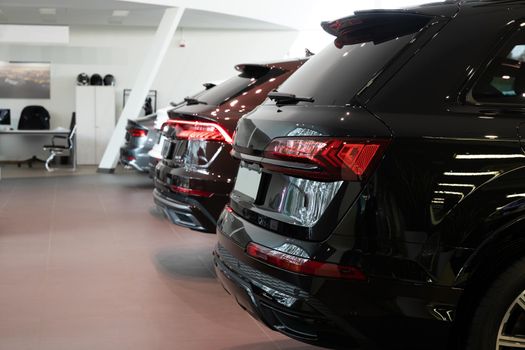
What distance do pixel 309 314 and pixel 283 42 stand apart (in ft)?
45.7

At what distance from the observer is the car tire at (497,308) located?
7.60ft

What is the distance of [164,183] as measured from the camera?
192 inches

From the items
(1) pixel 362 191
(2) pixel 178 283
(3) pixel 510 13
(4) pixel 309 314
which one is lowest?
(2) pixel 178 283

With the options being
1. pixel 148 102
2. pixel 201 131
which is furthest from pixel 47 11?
pixel 201 131

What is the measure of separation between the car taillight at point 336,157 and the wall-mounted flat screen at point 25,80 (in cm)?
1368

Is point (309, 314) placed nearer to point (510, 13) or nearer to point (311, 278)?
point (311, 278)

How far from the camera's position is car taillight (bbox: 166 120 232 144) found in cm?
460

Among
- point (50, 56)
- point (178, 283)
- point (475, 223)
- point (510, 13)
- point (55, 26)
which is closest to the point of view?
point (475, 223)

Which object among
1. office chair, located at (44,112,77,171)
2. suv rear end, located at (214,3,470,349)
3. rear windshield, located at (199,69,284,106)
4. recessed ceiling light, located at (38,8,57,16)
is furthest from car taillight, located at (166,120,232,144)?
office chair, located at (44,112,77,171)

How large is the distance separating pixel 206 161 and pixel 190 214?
0.37 metres

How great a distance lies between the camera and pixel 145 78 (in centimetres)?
A: 1250

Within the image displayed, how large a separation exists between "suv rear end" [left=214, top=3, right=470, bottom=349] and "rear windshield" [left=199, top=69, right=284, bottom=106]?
250cm

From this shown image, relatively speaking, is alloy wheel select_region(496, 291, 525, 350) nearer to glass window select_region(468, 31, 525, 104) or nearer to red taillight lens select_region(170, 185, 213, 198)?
glass window select_region(468, 31, 525, 104)

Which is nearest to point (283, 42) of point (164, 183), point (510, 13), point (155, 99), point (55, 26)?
point (155, 99)
